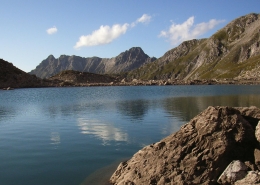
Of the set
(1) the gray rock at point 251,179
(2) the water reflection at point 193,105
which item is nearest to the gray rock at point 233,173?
(1) the gray rock at point 251,179

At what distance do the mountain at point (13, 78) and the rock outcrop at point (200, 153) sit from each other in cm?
17767

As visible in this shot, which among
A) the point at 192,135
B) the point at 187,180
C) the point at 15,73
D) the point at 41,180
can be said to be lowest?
the point at 41,180

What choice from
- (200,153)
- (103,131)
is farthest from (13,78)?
(200,153)

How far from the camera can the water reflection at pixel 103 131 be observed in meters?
27.4

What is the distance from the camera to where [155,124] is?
3481 centimetres

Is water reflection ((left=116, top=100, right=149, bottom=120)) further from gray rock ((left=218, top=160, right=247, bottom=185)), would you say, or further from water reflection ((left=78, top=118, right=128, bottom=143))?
gray rock ((left=218, top=160, right=247, bottom=185))

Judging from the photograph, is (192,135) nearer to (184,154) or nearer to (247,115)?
(184,154)

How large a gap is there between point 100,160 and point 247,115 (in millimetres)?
10819

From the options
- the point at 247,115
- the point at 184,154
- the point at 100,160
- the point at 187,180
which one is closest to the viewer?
the point at 187,180

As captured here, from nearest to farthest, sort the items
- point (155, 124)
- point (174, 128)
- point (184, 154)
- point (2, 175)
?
1. point (184, 154)
2. point (2, 175)
3. point (174, 128)
4. point (155, 124)

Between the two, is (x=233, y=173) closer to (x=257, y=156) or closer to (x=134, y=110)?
(x=257, y=156)

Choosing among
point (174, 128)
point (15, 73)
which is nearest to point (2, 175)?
point (174, 128)

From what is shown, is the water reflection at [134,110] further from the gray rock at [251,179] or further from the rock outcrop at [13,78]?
the rock outcrop at [13,78]

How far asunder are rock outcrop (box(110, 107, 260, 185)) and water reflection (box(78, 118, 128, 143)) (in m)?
12.1
